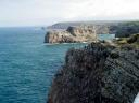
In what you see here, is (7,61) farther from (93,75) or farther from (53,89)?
(93,75)

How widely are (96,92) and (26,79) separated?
54.5 metres

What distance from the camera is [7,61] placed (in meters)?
142

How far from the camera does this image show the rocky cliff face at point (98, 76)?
41.8 metres

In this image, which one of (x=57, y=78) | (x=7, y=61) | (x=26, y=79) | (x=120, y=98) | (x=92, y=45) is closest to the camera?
(x=120, y=98)

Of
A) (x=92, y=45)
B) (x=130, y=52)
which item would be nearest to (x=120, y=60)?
(x=130, y=52)

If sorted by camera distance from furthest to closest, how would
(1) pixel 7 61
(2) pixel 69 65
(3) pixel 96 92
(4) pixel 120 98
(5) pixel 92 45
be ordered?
(1) pixel 7 61 < (2) pixel 69 65 < (5) pixel 92 45 < (3) pixel 96 92 < (4) pixel 120 98

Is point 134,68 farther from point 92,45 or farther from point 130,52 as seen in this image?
point 92,45

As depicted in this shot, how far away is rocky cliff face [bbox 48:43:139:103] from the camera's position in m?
41.8

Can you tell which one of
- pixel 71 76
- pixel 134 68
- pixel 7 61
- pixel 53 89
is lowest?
pixel 7 61

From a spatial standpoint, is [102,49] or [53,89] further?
[53,89]

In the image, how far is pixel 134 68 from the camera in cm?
4200

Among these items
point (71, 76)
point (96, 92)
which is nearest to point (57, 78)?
point (71, 76)

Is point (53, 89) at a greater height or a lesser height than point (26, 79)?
greater

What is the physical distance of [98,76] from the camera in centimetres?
4606
